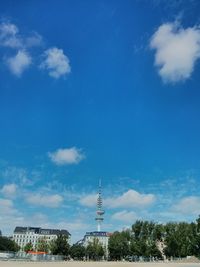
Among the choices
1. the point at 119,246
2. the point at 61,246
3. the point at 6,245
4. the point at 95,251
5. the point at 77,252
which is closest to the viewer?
the point at 61,246

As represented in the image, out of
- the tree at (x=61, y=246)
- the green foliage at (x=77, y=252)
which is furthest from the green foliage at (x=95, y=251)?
the tree at (x=61, y=246)

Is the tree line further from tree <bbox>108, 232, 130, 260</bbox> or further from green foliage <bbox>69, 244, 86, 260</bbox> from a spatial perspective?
green foliage <bbox>69, 244, 86, 260</bbox>

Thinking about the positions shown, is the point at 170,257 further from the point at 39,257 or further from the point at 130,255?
the point at 39,257

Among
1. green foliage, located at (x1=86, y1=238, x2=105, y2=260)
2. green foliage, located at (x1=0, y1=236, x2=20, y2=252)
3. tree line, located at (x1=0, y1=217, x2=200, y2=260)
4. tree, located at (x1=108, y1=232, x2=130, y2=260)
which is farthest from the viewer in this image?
green foliage, located at (x1=0, y1=236, x2=20, y2=252)

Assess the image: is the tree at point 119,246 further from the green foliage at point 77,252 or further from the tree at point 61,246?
the tree at point 61,246

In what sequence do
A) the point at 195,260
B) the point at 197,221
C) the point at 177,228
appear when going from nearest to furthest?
the point at 197,221 → the point at 195,260 → the point at 177,228

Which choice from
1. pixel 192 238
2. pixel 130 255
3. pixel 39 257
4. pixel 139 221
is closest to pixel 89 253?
pixel 130 255

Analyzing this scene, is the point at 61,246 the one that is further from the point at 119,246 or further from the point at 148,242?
the point at 148,242

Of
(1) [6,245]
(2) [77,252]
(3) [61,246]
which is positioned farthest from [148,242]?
(1) [6,245]

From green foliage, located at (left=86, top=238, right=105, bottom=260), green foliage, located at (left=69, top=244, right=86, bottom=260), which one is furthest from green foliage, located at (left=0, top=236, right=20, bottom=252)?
green foliage, located at (left=86, top=238, right=105, bottom=260)

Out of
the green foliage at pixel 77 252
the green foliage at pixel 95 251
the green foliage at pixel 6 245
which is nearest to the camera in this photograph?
the green foliage at pixel 95 251

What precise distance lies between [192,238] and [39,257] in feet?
136

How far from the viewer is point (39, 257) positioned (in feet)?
312

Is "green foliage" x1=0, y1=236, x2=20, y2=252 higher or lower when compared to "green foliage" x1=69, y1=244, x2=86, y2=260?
higher
